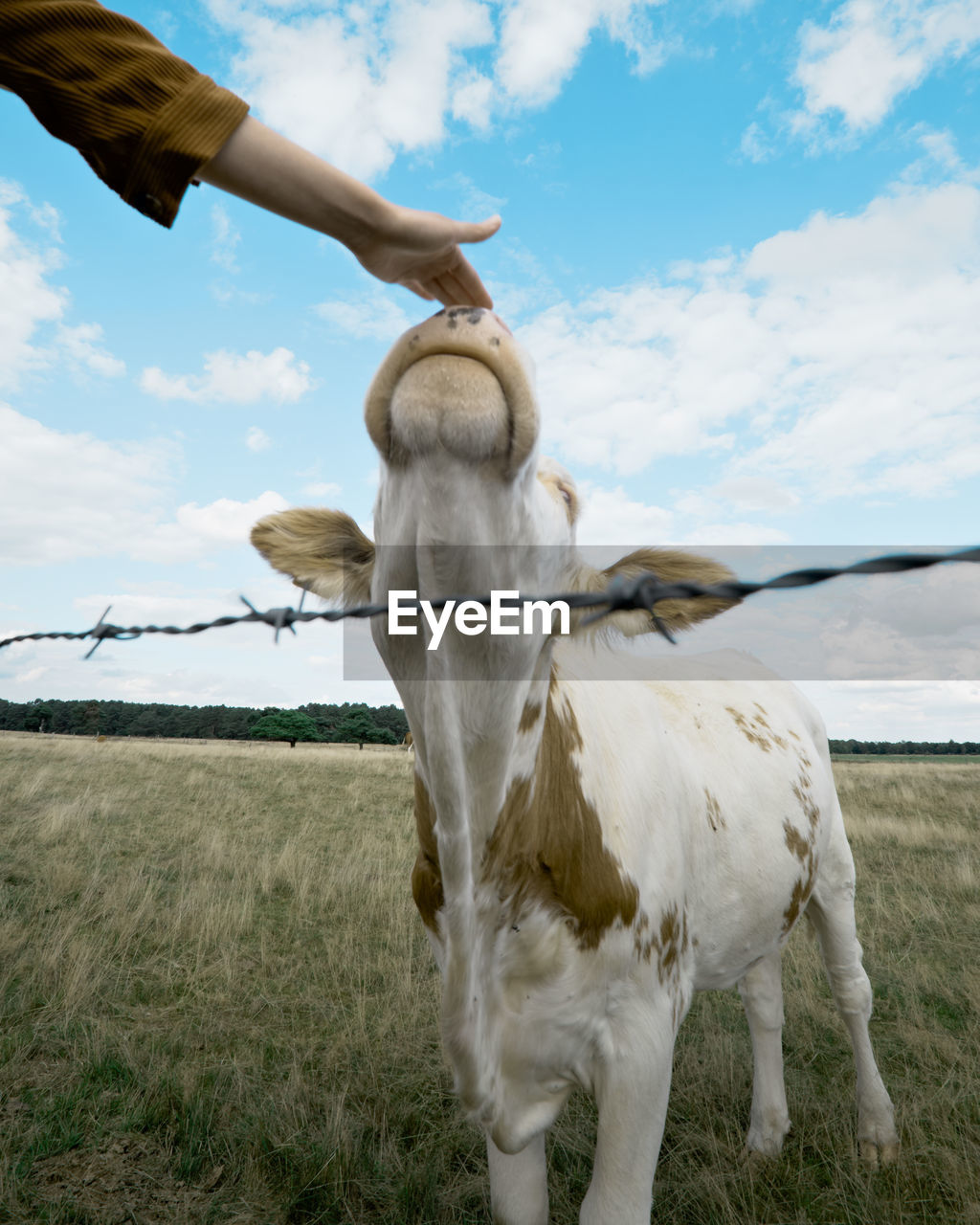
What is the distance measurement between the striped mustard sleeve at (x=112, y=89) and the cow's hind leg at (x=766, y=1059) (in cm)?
400

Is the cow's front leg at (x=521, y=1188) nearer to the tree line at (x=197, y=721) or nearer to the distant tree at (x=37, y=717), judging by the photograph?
the tree line at (x=197, y=721)

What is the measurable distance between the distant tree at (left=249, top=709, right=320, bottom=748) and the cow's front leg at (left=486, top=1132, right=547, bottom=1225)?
175ft

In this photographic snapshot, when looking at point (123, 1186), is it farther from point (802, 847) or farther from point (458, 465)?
point (458, 465)

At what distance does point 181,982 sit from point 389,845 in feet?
14.9

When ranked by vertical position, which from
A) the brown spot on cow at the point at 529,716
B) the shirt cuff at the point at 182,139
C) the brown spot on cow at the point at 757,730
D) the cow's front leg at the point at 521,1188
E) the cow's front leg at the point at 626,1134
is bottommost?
the cow's front leg at the point at 521,1188

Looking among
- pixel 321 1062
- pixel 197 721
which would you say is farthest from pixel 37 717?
pixel 321 1062

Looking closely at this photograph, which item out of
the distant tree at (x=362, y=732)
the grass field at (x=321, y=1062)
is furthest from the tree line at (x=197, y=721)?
the grass field at (x=321, y=1062)

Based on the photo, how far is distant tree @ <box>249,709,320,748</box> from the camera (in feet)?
180

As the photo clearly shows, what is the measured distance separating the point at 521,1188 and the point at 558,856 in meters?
1.29

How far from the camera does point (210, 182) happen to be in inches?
53.6

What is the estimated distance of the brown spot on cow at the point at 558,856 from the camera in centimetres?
215

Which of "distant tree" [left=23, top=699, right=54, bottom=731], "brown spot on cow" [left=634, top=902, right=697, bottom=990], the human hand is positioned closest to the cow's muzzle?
the human hand

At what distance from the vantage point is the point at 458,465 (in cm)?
141

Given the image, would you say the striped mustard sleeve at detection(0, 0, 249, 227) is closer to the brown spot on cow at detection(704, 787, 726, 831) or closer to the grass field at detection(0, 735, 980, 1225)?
the brown spot on cow at detection(704, 787, 726, 831)
